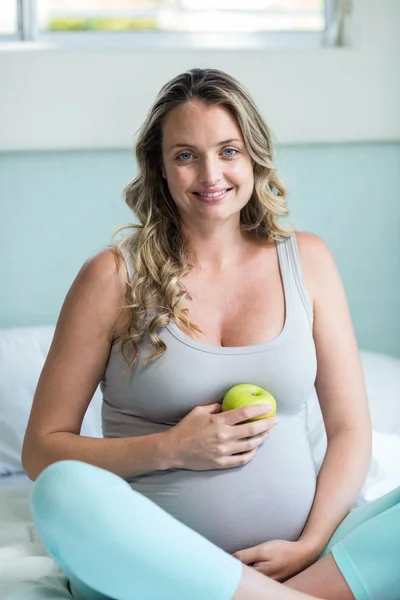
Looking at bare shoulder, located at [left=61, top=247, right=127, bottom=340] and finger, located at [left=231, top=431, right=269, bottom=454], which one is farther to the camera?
bare shoulder, located at [left=61, top=247, right=127, bottom=340]

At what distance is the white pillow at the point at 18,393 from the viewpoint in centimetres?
201

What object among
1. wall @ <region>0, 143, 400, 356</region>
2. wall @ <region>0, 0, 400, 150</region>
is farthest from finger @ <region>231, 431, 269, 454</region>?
wall @ <region>0, 0, 400, 150</region>

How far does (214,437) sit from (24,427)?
0.81m

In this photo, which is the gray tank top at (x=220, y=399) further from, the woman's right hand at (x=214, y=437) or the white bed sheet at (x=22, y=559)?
the white bed sheet at (x=22, y=559)

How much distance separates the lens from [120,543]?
3.66 ft

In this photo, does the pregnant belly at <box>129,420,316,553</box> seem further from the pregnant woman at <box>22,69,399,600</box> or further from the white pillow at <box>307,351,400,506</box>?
the white pillow at <box>307,351,400,506</box>

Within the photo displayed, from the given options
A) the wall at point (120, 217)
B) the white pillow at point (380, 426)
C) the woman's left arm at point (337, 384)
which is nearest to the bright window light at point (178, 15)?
the wall at point (120, 217)

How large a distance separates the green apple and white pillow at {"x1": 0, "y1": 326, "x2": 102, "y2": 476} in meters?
0.72

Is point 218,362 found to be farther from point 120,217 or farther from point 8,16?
point 8,16

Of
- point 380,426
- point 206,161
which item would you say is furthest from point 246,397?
point 380,426

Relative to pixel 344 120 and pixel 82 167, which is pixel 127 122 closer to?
pixel 82 167

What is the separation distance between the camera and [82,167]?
2416 mm

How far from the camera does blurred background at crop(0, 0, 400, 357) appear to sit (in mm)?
2369

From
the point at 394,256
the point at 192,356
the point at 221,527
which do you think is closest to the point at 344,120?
the point at 394,256
